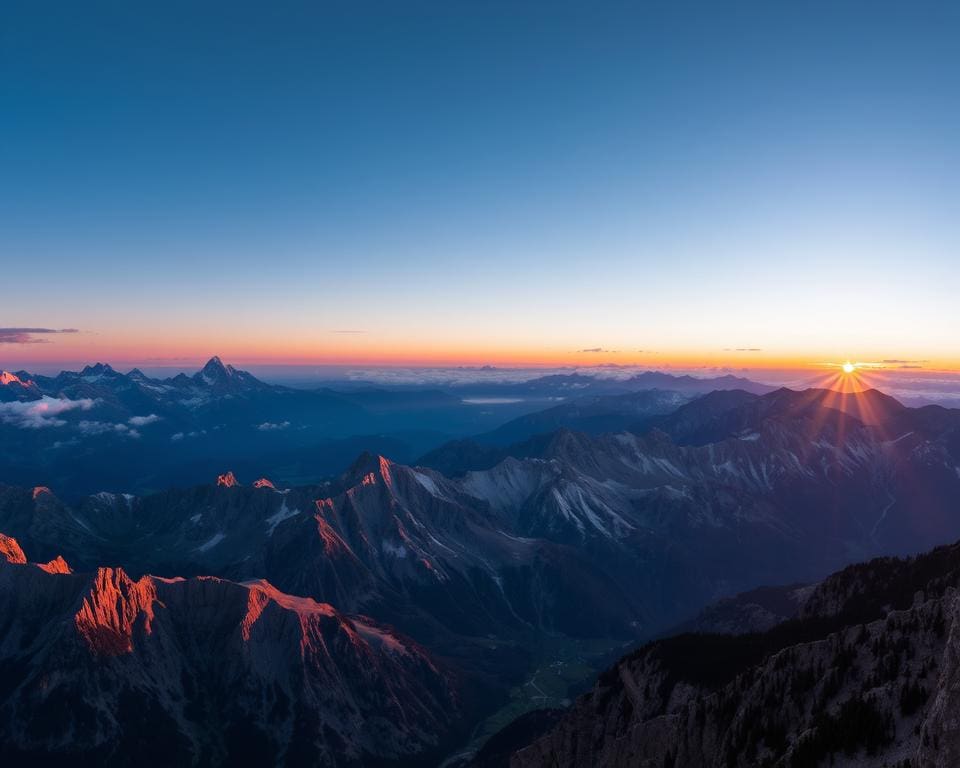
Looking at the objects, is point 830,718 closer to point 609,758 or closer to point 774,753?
point 774,753

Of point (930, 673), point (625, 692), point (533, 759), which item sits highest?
point (930, 673)

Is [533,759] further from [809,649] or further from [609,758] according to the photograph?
[809,649]

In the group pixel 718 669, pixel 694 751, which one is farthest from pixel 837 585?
pixel 694 751

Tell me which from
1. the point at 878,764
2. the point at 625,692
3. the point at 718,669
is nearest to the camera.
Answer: the point at 878,764

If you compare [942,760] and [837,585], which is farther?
[837,585]

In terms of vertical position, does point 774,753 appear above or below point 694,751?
above

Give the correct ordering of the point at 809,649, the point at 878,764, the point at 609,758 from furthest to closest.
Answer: the point at 609,758 < the point at 809,649 < the point at 878,764
